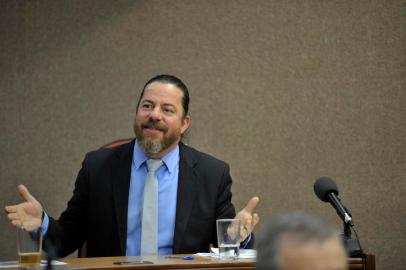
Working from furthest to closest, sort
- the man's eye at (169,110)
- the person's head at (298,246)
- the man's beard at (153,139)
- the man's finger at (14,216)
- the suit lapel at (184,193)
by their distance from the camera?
the man's eye at (169,110) → the man's beard at (153,139) → the suit lapel at (184,193) → the man's finger at (14,216) → the person's head at (298,246)

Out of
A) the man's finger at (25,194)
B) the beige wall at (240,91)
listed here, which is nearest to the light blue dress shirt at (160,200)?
the man's finger at (25,194)

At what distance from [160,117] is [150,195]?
0.40 metres

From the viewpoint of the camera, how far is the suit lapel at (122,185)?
296 cm

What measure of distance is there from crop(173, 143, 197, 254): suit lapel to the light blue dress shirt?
28 mm

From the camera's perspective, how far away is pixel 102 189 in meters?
3.09

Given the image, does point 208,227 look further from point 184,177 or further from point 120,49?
point 120,49

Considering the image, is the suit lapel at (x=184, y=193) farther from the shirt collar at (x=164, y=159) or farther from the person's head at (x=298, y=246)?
the person's head at (x=298, y=246)

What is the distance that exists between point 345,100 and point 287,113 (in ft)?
1.36

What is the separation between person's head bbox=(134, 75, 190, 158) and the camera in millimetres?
3131

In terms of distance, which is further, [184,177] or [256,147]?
[256,147]

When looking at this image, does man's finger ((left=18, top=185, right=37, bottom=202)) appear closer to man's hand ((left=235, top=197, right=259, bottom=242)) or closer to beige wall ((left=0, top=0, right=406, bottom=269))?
man's hand ((left=235, top=197, right=259, bottom=242))

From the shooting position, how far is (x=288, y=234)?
83 centimetres

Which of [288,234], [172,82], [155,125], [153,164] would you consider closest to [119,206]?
[153,164]

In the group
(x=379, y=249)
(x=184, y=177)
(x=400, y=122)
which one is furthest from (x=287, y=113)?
(x=184, y=177)
